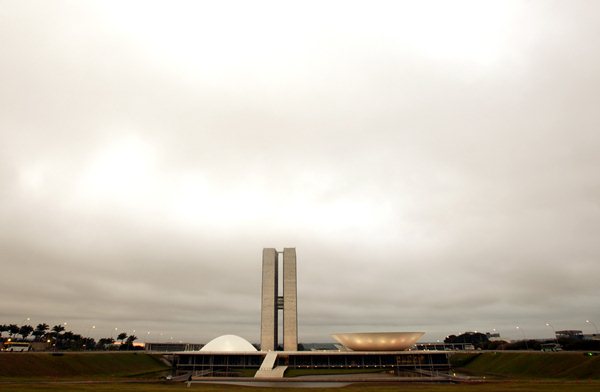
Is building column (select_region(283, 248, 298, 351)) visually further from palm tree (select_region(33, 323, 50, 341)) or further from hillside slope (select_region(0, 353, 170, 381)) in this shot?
palm tree (select_region(33, 323, 50, 341))

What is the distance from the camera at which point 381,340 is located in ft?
263

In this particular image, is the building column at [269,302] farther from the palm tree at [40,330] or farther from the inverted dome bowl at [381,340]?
the palm tree at [40,330]

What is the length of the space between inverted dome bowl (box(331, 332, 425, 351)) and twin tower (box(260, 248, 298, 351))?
17214 mm

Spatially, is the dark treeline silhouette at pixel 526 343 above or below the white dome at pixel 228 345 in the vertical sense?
below

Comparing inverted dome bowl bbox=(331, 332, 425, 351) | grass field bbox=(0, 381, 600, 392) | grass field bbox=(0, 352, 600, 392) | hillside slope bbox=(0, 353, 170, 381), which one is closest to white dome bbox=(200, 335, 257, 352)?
hillside slope bbox=(0, 353, 170, 381)

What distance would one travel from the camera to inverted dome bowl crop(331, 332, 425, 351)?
8012cm

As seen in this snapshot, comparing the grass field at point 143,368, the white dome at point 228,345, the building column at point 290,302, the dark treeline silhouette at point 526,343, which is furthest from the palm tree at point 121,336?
the dark treeline silhouette at point 526,343

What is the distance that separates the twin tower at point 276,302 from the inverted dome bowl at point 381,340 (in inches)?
678

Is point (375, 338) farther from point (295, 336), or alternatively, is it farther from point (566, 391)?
point (566, 391)

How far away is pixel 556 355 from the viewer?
2621 inches

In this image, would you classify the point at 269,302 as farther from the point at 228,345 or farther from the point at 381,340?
the point at 381,340

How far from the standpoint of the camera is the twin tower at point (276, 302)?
95.3 m

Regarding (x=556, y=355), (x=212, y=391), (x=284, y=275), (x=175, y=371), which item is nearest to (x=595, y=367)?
(x=556, y=355)

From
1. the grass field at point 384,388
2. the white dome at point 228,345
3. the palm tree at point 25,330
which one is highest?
the palm tree at point 25,330
